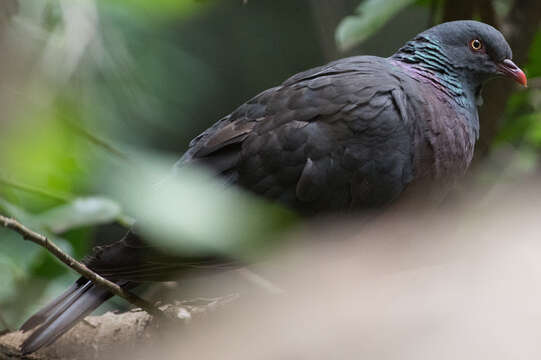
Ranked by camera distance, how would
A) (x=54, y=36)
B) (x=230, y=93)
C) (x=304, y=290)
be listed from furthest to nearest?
1. (x=230, y=93)
2. (x=304, y=290)
3. (x=54, y=36)

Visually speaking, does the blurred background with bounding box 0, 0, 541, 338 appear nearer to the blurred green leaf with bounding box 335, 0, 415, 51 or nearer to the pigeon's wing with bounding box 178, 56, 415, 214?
the blurred green leaf with bounding box 335, 0, 415, 51

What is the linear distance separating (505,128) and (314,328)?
7.66 feet

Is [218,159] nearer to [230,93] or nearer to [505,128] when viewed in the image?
[505,128]

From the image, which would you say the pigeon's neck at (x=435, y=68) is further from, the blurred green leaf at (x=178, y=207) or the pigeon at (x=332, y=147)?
the blurred green leaf at (x=178, y=207)

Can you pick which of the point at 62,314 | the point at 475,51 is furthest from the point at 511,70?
the point at 62,314

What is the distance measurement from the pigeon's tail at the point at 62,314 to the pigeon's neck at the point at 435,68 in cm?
140

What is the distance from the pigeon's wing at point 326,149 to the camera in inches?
94.8

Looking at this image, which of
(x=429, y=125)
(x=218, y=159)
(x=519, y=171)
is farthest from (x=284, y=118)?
(x=519, y=171)

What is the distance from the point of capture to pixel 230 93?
5.45m

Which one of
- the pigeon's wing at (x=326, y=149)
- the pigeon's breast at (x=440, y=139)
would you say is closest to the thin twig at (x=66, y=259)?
the pigeon's wing at (x=326, y=149)

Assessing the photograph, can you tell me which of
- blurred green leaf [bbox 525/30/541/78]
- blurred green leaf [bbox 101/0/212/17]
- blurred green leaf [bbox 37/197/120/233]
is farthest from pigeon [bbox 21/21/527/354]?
blurred green leaf [bbox 101/0/212/17]

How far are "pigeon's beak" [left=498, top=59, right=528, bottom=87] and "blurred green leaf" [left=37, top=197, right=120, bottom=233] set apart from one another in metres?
1.57

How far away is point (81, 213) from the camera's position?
221 cm

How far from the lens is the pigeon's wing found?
94.8 inches
